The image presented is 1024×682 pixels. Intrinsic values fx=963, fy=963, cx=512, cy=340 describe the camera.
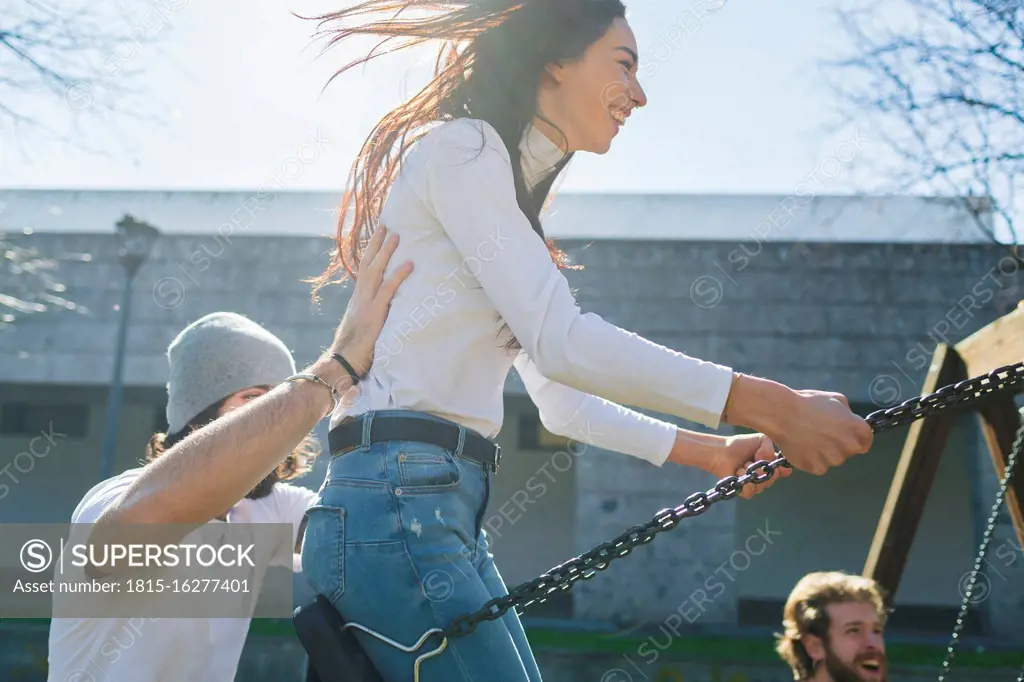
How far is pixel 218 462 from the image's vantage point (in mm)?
1685

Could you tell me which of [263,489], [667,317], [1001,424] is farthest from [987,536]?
[667,317]

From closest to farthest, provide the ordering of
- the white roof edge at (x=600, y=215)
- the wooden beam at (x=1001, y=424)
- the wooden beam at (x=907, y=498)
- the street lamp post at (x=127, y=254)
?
the wooden beam at (x=1001, y=424) → the wooden beam at (x=907, y=498) → the street lamp post at (x=127, y=254) → the white roof edge at (x=600, y=215)

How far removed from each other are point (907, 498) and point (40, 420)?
13605 millimetres

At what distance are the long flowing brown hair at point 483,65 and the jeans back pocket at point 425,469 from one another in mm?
521

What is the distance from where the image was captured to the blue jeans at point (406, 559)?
160 cm

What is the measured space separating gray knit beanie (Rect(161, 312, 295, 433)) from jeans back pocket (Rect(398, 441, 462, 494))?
131cm

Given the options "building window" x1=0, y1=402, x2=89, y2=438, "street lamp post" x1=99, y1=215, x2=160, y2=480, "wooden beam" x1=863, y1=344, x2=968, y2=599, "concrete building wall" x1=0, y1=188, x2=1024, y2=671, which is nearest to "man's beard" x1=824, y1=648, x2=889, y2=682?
"wooden beam" x1=863, y1=344, x2=968, y2=599

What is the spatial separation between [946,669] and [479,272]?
2.43 meters

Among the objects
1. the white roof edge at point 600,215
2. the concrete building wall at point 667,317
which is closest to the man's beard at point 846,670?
the concrete building wall at point 667,317

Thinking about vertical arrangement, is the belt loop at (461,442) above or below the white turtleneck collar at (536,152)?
below

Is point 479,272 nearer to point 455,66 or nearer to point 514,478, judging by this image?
point 455,66

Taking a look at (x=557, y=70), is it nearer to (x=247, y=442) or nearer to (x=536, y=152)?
(x=536, y=152)

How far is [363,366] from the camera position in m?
1.82

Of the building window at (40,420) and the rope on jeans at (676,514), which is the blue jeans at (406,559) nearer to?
the rope on jeans at (676,514)
